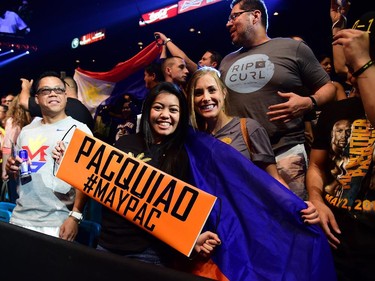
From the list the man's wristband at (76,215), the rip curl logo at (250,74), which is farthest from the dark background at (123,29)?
the man's wristband at (76,215)

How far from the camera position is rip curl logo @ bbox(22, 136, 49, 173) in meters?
2.38

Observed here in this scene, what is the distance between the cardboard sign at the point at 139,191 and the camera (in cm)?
151

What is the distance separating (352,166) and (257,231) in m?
0.49

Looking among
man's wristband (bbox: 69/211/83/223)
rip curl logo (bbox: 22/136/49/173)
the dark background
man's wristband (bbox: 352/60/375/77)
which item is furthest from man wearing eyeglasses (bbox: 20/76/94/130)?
the dark background

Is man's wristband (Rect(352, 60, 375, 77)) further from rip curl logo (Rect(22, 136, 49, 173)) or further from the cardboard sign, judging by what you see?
rip curl logo (Rect(22, 136, 49, 173))

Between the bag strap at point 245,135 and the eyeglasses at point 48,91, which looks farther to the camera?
the eyeglasses at point 48,91

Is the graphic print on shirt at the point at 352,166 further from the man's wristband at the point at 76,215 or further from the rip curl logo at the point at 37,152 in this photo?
the rip curl logo at the point at 37,152

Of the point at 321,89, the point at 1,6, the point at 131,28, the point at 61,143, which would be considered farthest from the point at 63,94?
the point at 1,6

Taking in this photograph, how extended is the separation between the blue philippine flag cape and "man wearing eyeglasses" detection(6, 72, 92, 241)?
3.11ft

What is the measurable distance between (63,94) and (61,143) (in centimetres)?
51

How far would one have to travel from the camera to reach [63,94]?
2.57 meters

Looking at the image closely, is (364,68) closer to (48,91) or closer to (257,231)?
(257,231)

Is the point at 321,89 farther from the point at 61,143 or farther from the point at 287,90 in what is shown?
the point at 61,143

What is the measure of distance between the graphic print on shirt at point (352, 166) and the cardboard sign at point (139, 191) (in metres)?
0.58
